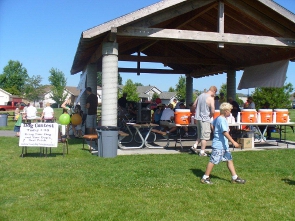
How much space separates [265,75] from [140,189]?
9716 millimetres

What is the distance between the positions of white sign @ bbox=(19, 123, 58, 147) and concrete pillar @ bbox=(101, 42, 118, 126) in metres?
1.35

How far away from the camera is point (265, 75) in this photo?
13.8 meters

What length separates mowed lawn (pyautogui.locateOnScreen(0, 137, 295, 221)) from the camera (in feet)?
15.1

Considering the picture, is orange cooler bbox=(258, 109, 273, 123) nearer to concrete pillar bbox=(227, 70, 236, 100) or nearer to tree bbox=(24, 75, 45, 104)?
concrete pillar bbox=(227, 70, 236, 100)

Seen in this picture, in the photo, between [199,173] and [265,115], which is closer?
[199,173]

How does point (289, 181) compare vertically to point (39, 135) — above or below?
below

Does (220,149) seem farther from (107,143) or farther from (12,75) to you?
(12,75)

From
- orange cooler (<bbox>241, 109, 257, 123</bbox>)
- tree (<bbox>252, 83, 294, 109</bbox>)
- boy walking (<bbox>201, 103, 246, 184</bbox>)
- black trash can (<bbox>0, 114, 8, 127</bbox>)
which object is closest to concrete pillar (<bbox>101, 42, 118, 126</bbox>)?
boy walking (<bbox>201, 103, 246, 184</bbox>)

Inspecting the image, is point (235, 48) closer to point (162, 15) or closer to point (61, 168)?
point (162, 15)

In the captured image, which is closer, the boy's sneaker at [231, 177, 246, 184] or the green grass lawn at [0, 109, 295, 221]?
the green grass lawn at [0, 109, 295, 221]

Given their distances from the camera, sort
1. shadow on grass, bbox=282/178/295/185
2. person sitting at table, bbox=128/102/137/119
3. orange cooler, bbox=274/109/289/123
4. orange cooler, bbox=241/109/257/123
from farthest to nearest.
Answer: person sitting at table, bbox=128/102/137/119
orange cooler, bbox=274/109/289/123
orange cooler, bbox=241/109/257/123
shadow on grass, bbox=282/178/295/185

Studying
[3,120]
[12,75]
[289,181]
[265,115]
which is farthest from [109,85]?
[12,75]

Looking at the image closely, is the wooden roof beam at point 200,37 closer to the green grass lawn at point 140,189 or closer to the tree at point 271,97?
the green grass lawn at point 140,189

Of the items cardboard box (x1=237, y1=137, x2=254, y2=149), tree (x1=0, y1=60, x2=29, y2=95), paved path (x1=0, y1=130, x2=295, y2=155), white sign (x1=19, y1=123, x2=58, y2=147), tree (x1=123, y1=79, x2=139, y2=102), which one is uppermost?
tree (x1=0, y1=60, x2=29, y2=95)
